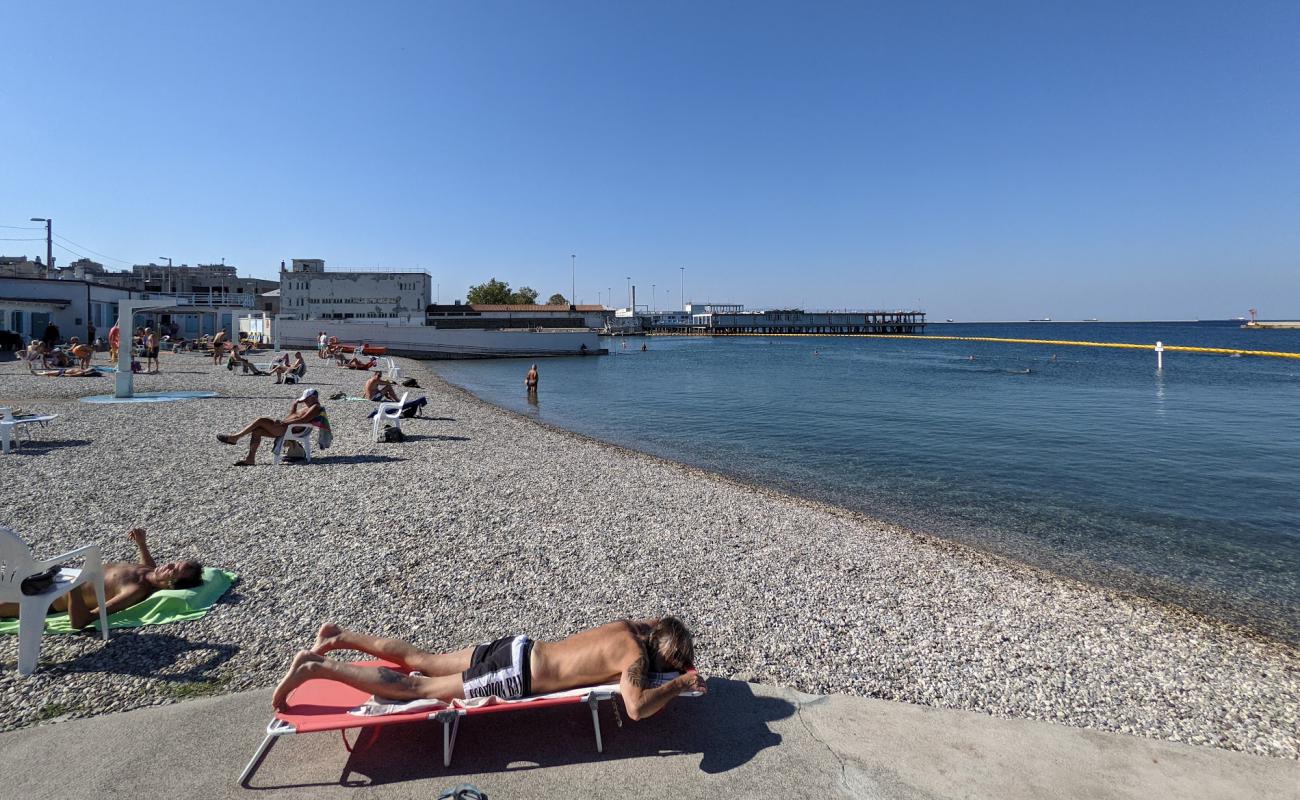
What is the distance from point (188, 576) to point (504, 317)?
9001cm

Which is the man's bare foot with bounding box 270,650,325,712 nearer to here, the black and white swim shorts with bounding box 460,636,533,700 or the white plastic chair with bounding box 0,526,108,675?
the black and white swim shorts with bounding box 460,636,533,700

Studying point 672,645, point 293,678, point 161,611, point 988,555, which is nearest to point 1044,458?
point 988,555

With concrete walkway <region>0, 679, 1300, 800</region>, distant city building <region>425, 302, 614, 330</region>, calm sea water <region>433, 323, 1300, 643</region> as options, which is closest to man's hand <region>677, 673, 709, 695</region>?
concrete walkway <region>0, 679, 1300, 800</region>

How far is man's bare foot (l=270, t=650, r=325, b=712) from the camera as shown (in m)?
3.51

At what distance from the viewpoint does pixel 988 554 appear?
8.61m

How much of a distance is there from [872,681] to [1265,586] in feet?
21.5

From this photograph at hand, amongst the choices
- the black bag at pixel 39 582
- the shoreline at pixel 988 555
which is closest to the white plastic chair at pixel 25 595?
the black bag at pixel 39 582

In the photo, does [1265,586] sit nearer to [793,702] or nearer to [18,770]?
[793,702]

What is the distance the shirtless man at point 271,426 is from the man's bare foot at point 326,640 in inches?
300

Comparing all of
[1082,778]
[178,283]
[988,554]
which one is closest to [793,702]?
[1082,778]

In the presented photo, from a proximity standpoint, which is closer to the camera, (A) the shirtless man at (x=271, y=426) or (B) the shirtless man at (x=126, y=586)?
(B) the shirtless man at (x=126, y=586)

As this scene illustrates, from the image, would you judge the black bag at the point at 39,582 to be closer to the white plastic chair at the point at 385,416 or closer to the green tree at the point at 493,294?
the white plastic chair at the point at 385,416

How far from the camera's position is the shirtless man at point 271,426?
1056 cm

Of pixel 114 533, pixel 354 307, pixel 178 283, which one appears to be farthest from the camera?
pixel 178 283
